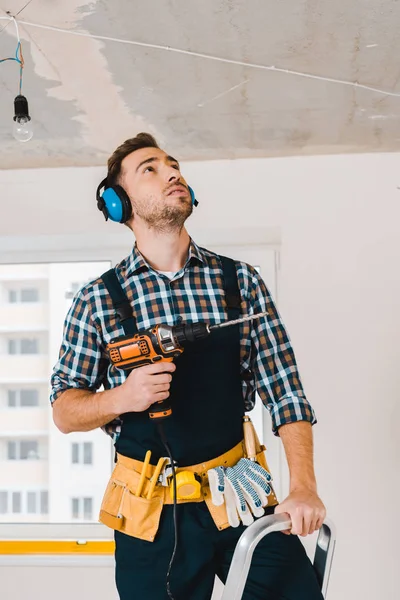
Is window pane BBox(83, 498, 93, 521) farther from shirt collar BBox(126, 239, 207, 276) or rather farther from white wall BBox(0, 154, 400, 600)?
shirt collar BBox(126, 239, 207, 276)

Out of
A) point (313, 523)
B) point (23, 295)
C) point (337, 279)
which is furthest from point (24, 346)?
point (313, 523)

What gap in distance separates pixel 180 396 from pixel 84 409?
21 centimetres

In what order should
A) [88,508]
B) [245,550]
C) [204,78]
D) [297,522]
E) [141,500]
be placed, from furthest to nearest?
1. [88,508]
2. [204,78]
3. [141,500]
4. [297,522]
5. [245,550]

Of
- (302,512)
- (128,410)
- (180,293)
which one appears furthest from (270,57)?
(302,512)

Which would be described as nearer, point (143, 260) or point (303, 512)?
point (303, 512)

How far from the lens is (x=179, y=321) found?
1546mm

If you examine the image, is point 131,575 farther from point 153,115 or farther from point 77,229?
point 77,229

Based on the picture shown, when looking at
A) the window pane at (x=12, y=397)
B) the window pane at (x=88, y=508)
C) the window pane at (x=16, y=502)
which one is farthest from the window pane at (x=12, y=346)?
the window pane at (x=88, y=508)

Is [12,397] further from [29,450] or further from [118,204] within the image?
[118,204]

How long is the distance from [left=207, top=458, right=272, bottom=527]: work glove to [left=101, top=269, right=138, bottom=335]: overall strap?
36 cm

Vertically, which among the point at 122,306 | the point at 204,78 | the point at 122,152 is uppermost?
the point at 204,78

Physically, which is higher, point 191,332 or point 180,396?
point 191,332

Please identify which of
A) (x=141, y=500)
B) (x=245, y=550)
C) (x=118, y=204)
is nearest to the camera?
(x=245, y=550)

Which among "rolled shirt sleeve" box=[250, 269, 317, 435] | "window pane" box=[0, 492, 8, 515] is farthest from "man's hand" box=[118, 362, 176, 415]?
"window pane" box=[0, 492, 8, 515]
